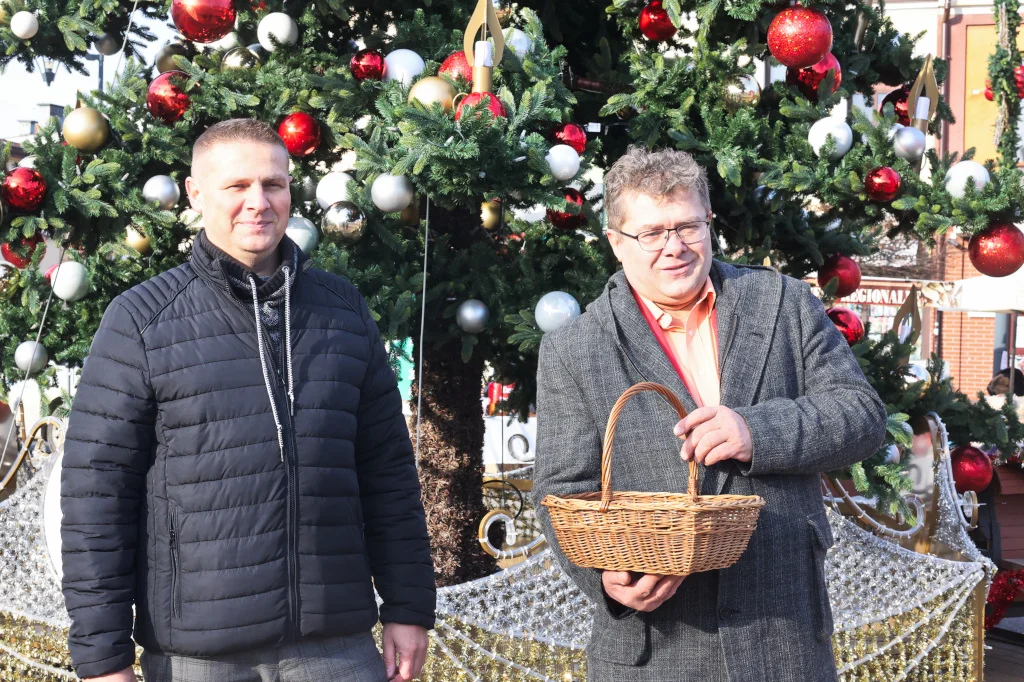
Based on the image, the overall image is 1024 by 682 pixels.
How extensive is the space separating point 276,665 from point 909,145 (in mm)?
3107

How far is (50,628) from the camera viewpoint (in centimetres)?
415

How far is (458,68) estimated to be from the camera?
12.9 ft

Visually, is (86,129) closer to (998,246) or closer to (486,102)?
(486,102)

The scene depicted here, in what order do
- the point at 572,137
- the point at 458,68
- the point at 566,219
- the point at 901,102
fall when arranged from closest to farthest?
the point at 458,68 < the point at 572,137 < the point at 566,219 < the point at 901,102

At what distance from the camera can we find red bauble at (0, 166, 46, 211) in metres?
4.11

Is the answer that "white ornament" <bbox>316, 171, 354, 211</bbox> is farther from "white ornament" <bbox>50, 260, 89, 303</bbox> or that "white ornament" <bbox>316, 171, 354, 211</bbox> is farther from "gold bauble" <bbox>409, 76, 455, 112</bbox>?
"white ornament" <bbox>50, 260, 89, 303</bbox>

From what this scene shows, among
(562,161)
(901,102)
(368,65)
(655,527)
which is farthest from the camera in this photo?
(901,102)


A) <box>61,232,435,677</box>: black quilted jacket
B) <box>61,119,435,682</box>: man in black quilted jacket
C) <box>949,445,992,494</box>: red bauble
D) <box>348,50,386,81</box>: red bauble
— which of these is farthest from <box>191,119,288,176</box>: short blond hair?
<box>949,445,992,494</box>: red bauble

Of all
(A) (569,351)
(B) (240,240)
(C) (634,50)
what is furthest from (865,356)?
(B) (240,240)

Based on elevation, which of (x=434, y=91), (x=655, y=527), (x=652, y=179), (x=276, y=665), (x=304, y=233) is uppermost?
(x=434, y=91)

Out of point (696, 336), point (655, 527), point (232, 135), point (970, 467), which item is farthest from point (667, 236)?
point (970, 467)

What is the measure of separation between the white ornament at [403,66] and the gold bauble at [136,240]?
4.00 ft

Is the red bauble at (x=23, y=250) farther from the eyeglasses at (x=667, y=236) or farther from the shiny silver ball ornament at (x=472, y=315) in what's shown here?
the eyeglasses at (x=667, y=236)

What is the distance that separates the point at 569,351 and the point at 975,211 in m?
2.54
